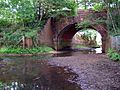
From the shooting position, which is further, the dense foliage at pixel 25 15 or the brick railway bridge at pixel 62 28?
the brick railway bridge at pixel 62 28

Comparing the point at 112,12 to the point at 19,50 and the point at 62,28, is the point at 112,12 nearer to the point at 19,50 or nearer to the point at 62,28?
the point at 62,28

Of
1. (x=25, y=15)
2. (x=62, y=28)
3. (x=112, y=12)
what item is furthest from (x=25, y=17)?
(x=112, y=12)

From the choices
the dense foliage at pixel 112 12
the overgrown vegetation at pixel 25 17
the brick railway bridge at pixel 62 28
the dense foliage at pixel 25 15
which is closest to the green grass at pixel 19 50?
the overgrown vegetation at pixel 25 17

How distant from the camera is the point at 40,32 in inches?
1134

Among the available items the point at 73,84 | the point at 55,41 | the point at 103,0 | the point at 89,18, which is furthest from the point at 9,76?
the point at 55,41

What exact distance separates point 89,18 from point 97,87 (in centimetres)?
1774

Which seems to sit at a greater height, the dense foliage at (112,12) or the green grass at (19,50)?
the dense foliage at (112,12)

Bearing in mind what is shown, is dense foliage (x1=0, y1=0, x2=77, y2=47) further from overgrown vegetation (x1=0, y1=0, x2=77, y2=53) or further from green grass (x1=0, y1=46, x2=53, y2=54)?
green grass (x1=0, y1=46, x2=53, y2=54)

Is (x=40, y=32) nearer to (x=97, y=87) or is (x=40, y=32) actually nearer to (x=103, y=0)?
(x=103, y=0)

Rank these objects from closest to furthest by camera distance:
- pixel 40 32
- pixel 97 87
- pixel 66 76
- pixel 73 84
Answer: pixel 97 87 < pixel 73 84 < pixel 66 76 < pixel 40 32

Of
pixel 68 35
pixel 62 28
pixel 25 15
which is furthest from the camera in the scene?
pixel 68 35

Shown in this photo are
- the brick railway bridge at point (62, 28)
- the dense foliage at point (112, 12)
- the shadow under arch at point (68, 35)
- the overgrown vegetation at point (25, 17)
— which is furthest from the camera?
the shadow under arch at point (68, 35)

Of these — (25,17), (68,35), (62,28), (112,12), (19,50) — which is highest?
(112,12)

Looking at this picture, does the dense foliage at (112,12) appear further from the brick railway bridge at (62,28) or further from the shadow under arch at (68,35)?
the shadow under arch at (68,35)
